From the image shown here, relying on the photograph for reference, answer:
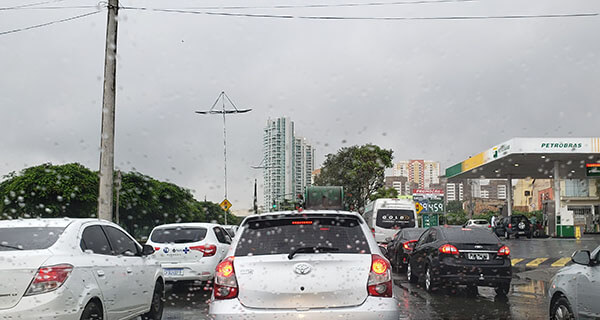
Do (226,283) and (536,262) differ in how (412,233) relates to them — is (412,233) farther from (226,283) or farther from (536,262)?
(226,283)

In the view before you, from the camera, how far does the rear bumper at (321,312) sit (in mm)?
4977

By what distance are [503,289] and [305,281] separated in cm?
762

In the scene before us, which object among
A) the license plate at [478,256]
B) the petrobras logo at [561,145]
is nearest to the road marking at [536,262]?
the license plate at [478,256]

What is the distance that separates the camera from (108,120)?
47.1ft

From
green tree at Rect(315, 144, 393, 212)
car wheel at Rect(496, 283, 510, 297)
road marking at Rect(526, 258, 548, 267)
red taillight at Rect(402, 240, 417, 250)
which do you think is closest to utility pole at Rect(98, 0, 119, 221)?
red taillight at Rect(402, 240, 417, 250)

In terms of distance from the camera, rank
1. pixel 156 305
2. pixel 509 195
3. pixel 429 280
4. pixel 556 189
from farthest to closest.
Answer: pixel 509 195 < pixel 556 189 < pixel 429 280 < pixel 156 305

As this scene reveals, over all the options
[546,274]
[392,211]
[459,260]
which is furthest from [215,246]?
[392,211]

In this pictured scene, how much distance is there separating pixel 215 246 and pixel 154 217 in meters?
55.7

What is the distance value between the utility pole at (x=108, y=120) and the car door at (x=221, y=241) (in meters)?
2.53

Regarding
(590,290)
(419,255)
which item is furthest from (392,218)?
(590,290)

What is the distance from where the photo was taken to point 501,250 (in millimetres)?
11375

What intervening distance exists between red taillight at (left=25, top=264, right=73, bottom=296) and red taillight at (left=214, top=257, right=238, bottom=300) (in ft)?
5.14

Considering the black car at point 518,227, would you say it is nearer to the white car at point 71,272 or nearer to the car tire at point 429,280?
the car tire at point 429,280

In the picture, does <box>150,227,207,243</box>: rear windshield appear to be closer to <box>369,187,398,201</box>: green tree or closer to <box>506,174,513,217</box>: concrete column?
<box>506,174,513,217</box>: concrete column
